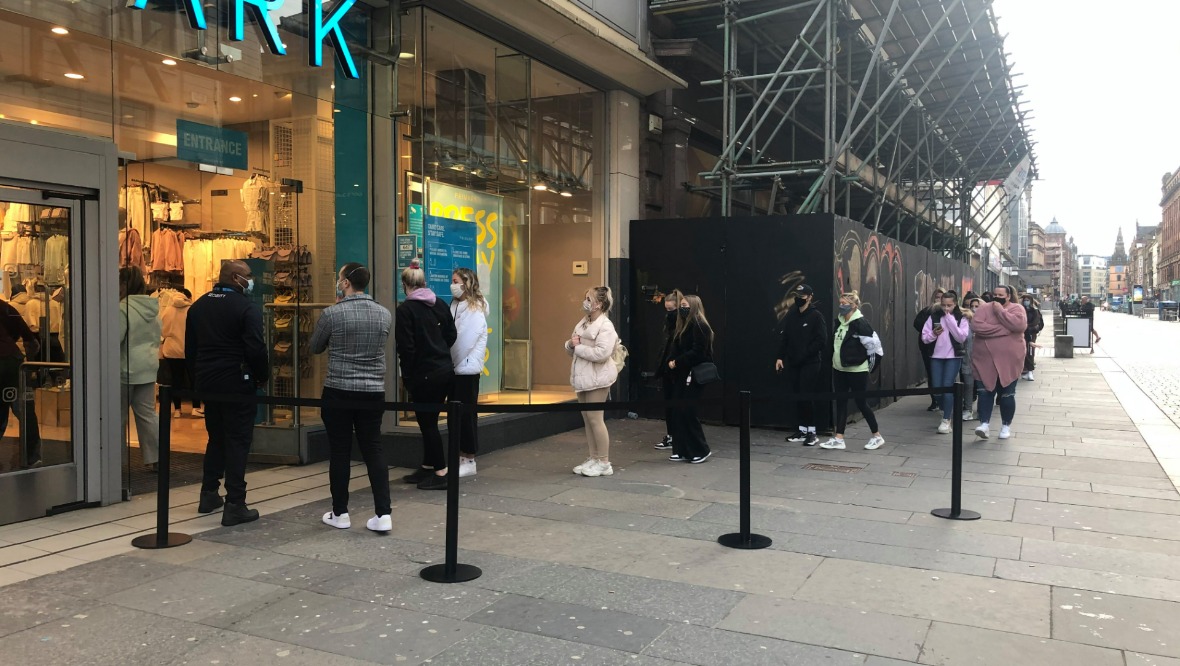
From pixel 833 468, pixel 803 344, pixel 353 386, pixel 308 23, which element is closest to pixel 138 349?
pixel 353 386

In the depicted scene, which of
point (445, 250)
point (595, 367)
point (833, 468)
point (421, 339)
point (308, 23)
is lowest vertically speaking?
point (833, 468)

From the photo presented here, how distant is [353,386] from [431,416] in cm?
131

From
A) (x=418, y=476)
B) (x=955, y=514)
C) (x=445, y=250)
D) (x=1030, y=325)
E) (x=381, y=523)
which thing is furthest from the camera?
(x=1030, y=325)

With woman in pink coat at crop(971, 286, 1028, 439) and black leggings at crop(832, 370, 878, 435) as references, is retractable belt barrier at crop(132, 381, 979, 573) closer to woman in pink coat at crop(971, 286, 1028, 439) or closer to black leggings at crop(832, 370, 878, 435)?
black leggings at crop(832, 370, 878, 435)

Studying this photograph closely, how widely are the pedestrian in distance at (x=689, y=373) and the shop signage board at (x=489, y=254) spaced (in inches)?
88.2

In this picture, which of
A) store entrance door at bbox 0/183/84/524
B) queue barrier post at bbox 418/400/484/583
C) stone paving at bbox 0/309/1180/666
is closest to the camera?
stone paving at bbox 0/309/1180/666

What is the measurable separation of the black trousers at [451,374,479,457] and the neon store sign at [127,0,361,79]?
2994 millimetres

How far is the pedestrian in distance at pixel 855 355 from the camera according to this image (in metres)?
9.43

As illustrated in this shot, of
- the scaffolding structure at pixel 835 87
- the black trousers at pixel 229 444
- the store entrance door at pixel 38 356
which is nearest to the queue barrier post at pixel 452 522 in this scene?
the black trousers at pixel 229 444

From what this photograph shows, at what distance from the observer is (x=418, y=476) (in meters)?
7.50

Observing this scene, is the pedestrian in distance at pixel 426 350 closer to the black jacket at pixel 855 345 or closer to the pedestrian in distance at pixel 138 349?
the pedestrian in distance at pixel 138 349

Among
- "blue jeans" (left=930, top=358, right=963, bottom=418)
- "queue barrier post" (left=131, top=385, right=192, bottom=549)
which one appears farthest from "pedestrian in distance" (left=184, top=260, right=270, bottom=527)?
"blue jeans" (left=930, top=358, right=963, bottom=418)

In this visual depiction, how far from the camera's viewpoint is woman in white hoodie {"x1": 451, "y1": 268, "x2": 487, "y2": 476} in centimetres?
755

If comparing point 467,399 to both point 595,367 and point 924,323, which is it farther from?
point 924,323
